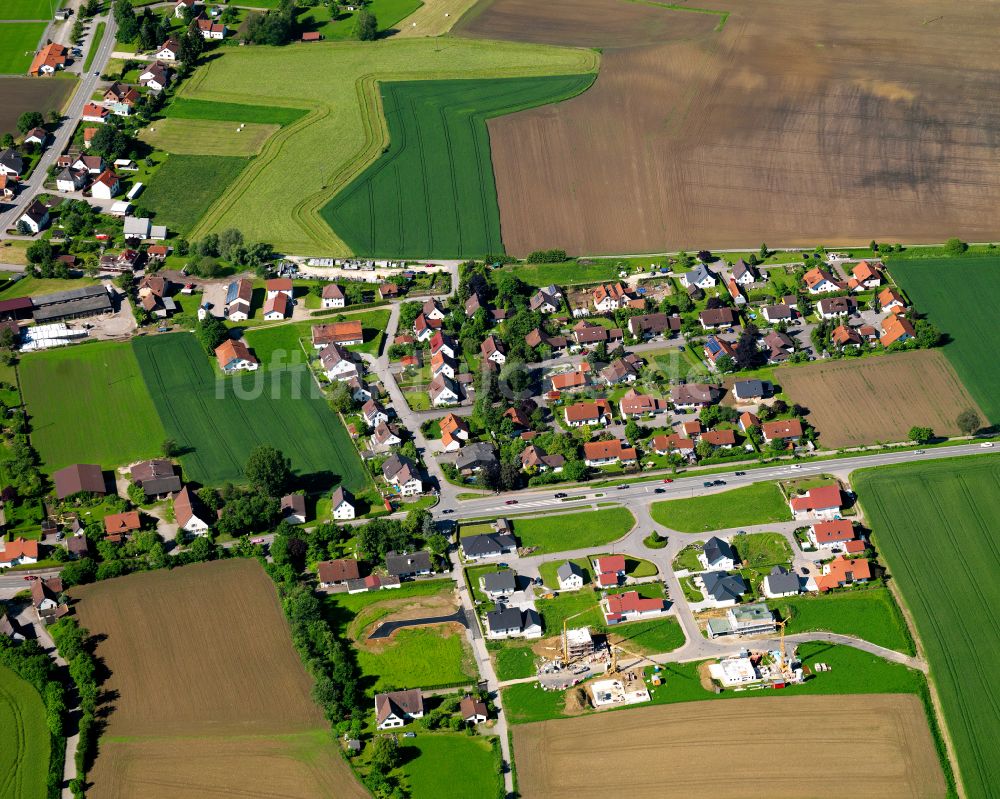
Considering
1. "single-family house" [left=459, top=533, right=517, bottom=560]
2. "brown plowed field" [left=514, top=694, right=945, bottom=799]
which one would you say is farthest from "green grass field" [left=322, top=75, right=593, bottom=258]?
"brown plowed field" [left=514, top=694, right=945, bottom=799]

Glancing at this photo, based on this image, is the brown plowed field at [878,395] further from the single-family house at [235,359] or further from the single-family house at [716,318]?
the single-family house at [235,359]

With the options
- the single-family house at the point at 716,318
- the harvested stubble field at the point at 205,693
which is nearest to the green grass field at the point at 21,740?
the harvested stubble field at the point at 205,693

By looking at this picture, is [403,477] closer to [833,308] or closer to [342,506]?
[342,506]

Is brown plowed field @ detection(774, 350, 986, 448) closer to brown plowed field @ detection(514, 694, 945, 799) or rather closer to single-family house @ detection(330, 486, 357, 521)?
brown plowed field @ detection(514, 694, 945, 799)

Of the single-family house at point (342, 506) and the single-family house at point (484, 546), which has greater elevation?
the single-family house at point (342, 506)

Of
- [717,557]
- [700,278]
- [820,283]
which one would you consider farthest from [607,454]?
[820,283]

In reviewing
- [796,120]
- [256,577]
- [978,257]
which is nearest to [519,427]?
[256,577]
